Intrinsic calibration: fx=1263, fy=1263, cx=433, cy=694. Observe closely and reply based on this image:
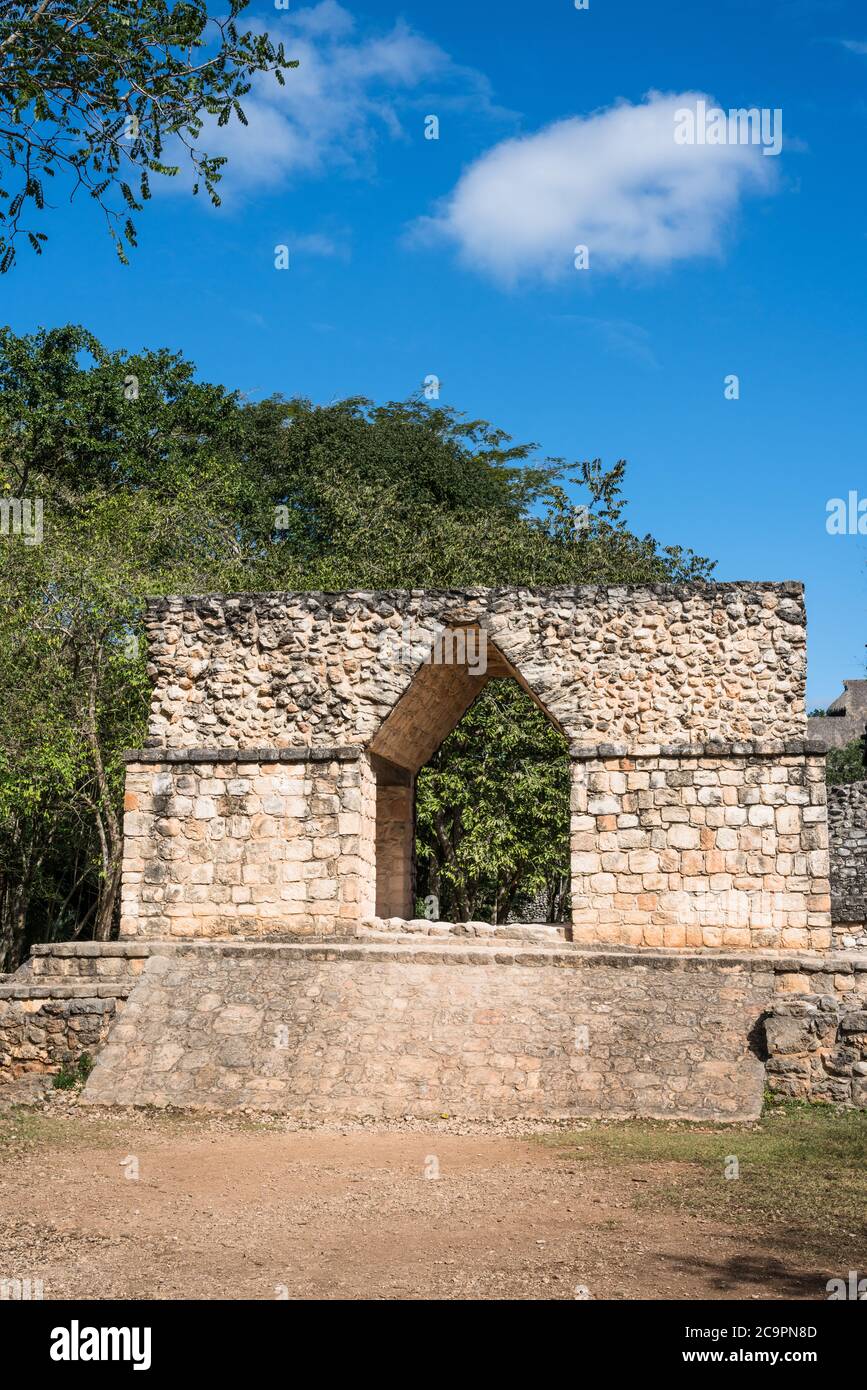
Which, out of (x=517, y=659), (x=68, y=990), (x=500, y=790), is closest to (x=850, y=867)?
(x=500, y=790)

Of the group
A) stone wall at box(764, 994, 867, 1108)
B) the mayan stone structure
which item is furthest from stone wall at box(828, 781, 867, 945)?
stone wall at box(764, 994, 867, 1108)

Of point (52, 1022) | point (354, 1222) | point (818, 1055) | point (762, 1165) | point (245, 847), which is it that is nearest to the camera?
point (354, 1222)

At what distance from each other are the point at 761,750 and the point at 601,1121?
493 cm

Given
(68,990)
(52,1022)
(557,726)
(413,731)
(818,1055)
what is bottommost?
(818,1055)

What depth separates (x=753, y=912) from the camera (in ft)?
43.3

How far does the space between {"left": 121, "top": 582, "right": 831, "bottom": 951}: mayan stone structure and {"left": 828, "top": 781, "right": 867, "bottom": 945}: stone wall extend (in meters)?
8.88

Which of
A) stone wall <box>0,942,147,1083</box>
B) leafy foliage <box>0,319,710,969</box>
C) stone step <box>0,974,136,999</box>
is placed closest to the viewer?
stone wall <box>0,942,147,1083</box>

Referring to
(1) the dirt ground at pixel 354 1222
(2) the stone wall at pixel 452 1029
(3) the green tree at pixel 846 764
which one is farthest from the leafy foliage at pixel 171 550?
(3) the green tree at pixel 846 764

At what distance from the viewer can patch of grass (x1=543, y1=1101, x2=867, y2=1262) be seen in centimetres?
717

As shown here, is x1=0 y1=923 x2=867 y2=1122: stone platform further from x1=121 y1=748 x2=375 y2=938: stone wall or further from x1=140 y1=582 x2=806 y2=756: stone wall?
x1=140 y1=582 x2=806 y2=756: stone wall

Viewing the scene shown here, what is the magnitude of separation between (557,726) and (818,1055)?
4.66 meters

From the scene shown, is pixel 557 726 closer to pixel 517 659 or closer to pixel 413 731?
pixel 517 659

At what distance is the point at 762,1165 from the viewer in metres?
8.48
